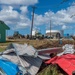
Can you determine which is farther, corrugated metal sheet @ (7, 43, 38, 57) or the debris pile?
corrugated metal sheet @ (7, 43, 38, 57)

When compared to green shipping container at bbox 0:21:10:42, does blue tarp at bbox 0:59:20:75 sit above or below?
below

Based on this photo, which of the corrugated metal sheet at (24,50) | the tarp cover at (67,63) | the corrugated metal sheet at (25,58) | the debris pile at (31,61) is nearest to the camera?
the tarp cover at (67,63)

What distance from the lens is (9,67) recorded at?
8469mm

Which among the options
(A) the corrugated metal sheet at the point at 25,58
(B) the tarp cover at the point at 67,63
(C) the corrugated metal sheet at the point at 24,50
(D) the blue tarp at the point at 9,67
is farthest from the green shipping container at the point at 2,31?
(D) the blue tarp at the point at 9,67

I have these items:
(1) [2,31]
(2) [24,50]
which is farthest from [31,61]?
(1) [2,31]

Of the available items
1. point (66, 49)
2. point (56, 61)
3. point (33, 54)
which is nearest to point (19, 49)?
point (33, 54)

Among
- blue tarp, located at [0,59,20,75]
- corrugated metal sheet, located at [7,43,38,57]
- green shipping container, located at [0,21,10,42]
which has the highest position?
green shipping container, located at [0,21,10,42]

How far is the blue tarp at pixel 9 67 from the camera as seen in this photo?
8.34 meters

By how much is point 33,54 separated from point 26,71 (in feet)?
2.75

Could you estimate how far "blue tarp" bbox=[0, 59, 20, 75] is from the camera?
834cm

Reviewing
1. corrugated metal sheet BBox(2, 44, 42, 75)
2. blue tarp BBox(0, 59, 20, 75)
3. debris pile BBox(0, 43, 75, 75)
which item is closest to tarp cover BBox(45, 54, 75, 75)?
debris pile BBox(0, 43, 75, 75)

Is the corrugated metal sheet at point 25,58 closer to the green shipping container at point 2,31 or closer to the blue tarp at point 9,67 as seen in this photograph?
the blue tarp at point 9,67

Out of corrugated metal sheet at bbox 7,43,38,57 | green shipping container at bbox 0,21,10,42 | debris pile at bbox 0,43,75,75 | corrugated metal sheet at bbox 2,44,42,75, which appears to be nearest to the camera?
debris pile at bbox 0,43,75,75

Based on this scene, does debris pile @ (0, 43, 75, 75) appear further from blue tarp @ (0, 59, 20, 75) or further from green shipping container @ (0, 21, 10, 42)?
green shipping container @ (0, 21, 10, 42)
